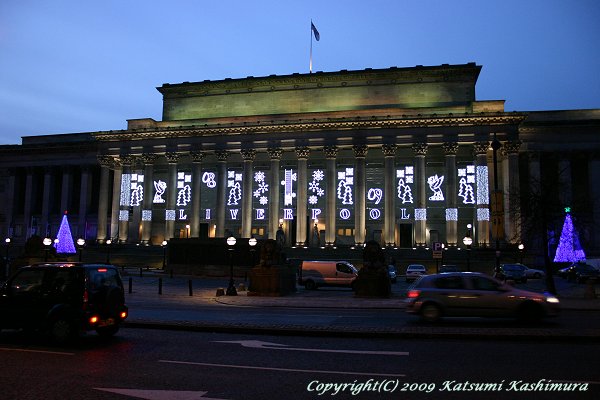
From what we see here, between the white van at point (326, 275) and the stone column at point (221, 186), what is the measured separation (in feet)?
96.9

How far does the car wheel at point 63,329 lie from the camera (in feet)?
39.4

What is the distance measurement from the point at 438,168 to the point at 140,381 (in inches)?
2349

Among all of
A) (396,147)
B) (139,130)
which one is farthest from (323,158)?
(139,130)

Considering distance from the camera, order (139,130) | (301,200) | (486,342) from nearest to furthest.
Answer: (486,342)
(301,200)
(139,130)

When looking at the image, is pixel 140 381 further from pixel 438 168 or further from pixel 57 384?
pixel 438 168

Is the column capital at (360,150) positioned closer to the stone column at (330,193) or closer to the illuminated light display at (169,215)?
the stone column at (330,193)

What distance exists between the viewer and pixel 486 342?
12758mm

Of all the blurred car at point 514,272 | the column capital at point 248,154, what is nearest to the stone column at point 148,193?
the column capital at point 248,154

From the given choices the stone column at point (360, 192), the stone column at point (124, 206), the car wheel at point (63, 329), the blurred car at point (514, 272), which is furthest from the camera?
the stone column at point (124, 206)

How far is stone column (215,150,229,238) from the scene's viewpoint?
64562 mm

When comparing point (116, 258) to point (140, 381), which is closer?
point (140, 381)

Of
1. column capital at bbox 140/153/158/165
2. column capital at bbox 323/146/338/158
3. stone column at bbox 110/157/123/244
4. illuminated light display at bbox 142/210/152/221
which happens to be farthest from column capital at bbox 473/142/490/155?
stone column at bbox 110/157/123/244

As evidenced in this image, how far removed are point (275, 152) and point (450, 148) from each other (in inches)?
808

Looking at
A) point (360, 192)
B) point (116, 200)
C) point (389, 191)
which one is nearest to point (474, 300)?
point (389, 191)
